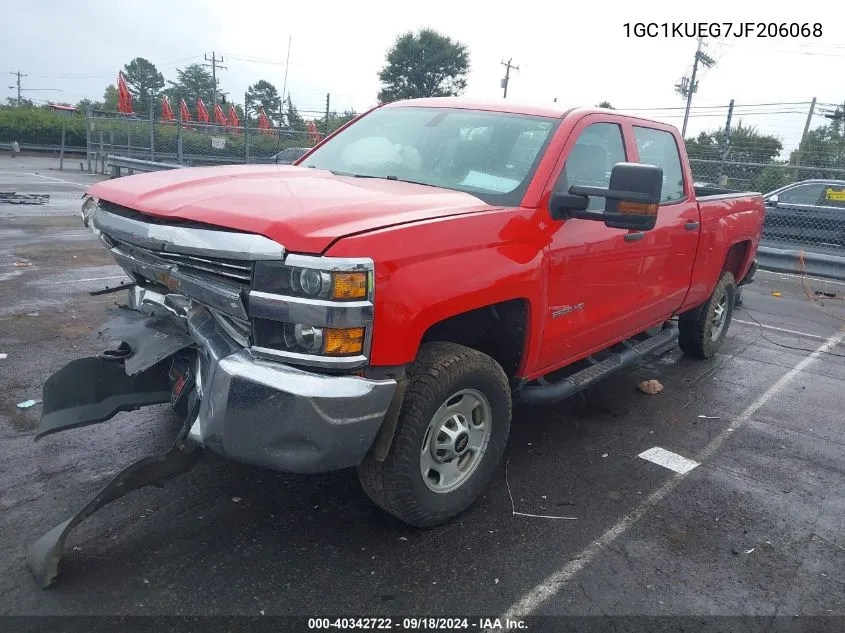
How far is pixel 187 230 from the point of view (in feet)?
9.05

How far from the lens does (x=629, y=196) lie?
3258 millimetres

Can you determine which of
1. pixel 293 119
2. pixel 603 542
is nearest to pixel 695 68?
pixel 293 119

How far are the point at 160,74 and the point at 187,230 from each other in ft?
275

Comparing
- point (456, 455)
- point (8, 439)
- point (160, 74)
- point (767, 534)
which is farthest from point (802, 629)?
point (160, 74)

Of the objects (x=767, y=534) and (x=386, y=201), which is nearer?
(x=386, y=201)

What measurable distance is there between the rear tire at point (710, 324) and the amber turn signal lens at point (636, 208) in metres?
2.95

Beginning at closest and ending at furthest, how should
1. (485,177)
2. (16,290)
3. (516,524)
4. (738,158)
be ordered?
(516,524) < (485,177) < (16,290) < (738,158)

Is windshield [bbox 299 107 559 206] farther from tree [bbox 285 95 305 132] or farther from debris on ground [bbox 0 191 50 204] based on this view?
tree [bbox 285 95 305 132]

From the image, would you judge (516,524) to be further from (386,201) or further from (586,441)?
(386,201)

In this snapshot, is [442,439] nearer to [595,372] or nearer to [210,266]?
[210,266]

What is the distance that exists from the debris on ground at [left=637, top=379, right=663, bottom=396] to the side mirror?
7.43ft

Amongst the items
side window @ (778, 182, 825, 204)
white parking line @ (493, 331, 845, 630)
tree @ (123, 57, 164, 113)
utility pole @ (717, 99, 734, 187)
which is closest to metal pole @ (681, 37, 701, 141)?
utility pole @ (717, 99, 734, 187)

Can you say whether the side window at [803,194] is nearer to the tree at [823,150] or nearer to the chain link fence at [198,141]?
the tree at [823,150]

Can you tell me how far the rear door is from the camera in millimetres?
4562
